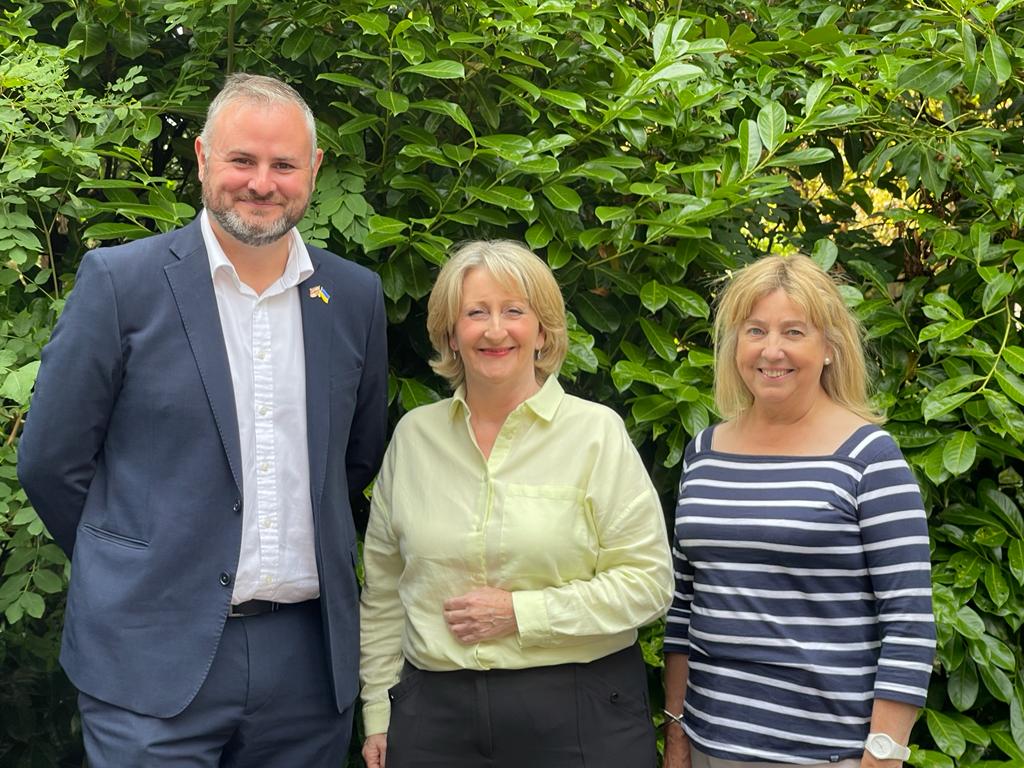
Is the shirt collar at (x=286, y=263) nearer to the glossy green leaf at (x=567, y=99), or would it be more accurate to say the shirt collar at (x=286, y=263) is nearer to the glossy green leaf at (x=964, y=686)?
the glossy green leaf at (x=567, y=99)

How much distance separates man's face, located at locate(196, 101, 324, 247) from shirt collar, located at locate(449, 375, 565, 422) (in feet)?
1.75

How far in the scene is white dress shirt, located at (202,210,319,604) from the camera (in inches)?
93.7

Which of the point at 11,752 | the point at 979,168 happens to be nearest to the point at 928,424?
the point at 979,168

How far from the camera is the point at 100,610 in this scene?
2.31 m

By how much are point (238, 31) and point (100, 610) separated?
157cm

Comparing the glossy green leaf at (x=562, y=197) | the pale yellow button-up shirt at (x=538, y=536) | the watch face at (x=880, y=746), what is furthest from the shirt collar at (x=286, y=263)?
the watch face at (x=880, y=746)

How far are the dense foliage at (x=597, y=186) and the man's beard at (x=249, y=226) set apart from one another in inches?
15.6

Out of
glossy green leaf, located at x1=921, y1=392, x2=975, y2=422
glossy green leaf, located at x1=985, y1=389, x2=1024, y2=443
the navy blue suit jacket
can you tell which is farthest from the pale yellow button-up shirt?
glossy green leaf, located at x1=985, y1=389, x2=1024, y2=443

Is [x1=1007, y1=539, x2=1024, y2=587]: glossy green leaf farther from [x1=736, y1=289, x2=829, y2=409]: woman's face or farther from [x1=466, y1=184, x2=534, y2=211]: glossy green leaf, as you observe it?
[x1=466, y1=184, x2=534, y2=211]: glossy green leaf

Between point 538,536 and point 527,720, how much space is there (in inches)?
14.6

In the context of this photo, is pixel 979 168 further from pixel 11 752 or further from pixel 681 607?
pixel 11 752

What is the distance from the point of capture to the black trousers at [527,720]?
2.42 meters

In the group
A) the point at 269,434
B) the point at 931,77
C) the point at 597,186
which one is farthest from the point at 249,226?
the point at 931,77

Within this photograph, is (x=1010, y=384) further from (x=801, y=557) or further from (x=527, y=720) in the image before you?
(x=527, y=720)
